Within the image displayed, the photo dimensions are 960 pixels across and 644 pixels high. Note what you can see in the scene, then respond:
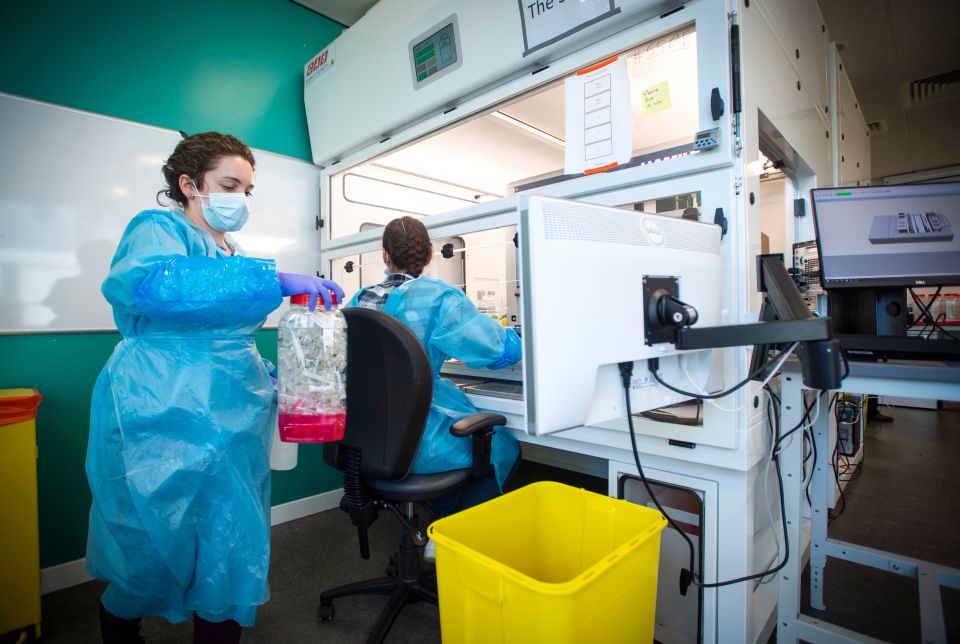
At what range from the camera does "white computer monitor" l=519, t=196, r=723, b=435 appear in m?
0.59

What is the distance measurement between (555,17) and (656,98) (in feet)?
1.23

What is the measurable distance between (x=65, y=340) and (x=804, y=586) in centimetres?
281

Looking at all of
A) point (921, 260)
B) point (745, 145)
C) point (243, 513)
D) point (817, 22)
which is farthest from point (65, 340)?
point (817, 22)

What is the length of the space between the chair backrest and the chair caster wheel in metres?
0.56

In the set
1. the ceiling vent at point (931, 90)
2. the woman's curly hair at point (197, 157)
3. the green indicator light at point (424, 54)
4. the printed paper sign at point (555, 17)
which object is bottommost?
the woman's curly hair at point (197, 157)

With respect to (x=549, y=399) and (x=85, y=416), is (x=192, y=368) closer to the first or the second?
(x=549, y=399)

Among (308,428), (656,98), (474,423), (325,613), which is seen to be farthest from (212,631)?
(656,98)

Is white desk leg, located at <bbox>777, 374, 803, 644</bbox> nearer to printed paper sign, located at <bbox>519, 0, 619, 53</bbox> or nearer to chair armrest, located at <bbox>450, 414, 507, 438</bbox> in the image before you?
chair armrest, located at <bbox>450, 414, 507, 438</bbox>

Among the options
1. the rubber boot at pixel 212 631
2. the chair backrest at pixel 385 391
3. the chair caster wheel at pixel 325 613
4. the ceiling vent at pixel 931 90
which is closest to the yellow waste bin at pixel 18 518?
the rubber boot at pixel 212 631

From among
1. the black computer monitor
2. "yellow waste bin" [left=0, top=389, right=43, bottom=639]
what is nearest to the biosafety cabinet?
the black computer monitor

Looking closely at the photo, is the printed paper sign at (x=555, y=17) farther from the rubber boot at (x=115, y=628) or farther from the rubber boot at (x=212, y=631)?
the rubber boot at (x=115, y=628)

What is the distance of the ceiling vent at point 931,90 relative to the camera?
359cm

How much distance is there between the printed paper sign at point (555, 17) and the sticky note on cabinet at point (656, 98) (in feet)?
0.69

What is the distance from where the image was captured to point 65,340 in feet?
5.56
